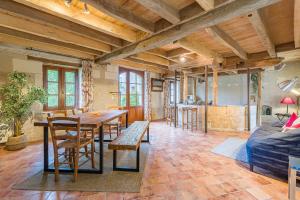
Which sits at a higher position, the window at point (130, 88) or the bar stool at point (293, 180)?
the window at point (130, 88)

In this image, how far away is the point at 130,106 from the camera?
7012mm

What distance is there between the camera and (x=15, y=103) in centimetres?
366

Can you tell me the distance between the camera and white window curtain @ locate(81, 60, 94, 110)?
5.16 meters

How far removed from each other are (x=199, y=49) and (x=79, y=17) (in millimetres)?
2893

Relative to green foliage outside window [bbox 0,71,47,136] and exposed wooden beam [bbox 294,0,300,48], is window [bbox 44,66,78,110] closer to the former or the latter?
green foliage outside window [bbox 0,71,47,136]

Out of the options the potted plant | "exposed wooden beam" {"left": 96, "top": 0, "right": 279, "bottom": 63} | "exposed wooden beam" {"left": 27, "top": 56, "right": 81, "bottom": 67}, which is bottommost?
the potted plant

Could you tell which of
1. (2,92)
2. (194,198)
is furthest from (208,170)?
(2,92)

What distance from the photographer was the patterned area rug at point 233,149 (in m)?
3.30

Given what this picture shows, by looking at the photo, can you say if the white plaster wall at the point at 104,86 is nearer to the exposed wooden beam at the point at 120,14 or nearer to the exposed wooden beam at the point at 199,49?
the exposed wooden beam at the point at 199,49

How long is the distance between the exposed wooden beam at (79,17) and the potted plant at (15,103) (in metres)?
2.17

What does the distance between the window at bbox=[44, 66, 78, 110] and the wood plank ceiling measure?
71 cm

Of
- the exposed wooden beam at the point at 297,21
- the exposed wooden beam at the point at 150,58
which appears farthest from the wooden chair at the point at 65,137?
the exposed wooden beam at the point at 297,21

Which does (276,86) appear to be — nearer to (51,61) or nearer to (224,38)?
(224,38)

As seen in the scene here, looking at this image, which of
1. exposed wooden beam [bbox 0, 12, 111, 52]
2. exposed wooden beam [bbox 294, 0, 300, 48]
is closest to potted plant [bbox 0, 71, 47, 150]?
exposed wooden beam [bbox 0, 12, 111, 52]
